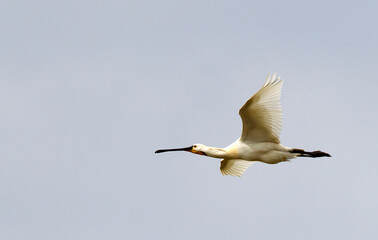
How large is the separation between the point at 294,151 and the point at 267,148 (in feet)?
2.13

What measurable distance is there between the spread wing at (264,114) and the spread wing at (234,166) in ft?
6.30

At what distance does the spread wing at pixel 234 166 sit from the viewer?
75.2 ft

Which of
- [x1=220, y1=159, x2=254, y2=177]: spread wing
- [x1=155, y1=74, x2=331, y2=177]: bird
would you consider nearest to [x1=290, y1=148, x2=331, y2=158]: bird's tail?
[x1=155, y1=74, x2=331, y2=177]: bird

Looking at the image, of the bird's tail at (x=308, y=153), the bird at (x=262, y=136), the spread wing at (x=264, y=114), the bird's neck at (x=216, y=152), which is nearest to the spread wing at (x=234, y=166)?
the bird at (x=262, y=136)

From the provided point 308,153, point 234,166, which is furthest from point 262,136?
point 234,166

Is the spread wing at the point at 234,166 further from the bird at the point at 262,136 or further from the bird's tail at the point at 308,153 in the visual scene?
the bird's tail at the point at 308,153

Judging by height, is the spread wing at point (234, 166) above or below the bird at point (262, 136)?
below

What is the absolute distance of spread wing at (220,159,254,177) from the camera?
902 inches

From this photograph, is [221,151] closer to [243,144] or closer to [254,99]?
[243,144]

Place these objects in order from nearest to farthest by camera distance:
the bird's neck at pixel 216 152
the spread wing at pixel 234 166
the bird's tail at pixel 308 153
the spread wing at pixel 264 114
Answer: the spread wing at pixel 264 114 → the bird's tail at pixel 308 153 → the bird's neck at pixel 216 152 → the spread wing at pixel 234 166

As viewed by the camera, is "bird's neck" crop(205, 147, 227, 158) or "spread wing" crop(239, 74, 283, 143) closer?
"spread wing" crop(239, 74, 283, 143)

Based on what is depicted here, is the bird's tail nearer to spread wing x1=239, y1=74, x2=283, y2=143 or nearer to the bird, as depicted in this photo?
the bird

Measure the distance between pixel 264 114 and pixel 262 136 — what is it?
74 centimetres

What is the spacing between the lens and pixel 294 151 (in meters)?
20.8
